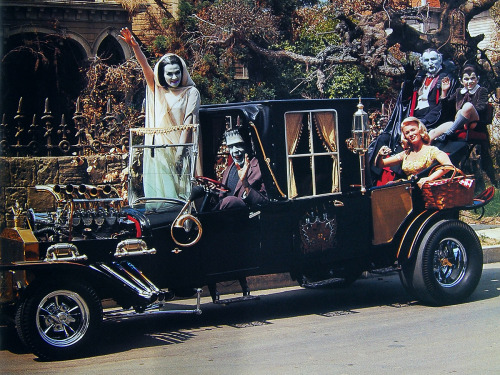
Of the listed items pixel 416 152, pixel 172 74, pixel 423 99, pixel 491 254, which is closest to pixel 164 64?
pixel 172 74

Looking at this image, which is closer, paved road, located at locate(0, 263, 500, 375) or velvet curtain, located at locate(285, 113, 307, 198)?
paved road, located at locate(0, 263, 500, 375)

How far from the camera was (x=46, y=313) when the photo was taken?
623 cm

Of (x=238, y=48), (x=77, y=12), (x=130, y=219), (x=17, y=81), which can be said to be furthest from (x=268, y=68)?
(x=130, y=219)

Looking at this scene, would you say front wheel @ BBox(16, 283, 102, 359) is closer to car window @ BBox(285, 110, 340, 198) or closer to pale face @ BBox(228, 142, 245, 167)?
pale face @ BBox(228, 142, 245, 167)

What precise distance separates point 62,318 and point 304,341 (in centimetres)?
222

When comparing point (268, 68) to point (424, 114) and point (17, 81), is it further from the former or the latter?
point (424, 114)

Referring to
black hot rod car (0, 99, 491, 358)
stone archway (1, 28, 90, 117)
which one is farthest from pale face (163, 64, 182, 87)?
stone archway (1, 28, 90, 117)

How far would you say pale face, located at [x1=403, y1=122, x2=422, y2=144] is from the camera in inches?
329

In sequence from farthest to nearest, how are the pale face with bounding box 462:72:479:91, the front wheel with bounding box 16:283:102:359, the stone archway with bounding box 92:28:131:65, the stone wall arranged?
the stone archway with bounding box 92:28:131:65 → the stone wall → the pale face with bounding box 462:72:479:91 → the front wheel with bounding box 16:283:102:359

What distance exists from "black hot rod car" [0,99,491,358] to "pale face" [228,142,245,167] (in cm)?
15

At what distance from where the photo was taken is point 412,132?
8.37 meters

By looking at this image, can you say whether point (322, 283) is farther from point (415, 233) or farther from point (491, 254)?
point (491, 254)

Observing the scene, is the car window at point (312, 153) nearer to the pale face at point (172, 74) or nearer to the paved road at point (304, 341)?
the paved road at point (304, 341)

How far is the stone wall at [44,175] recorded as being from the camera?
1030cm
